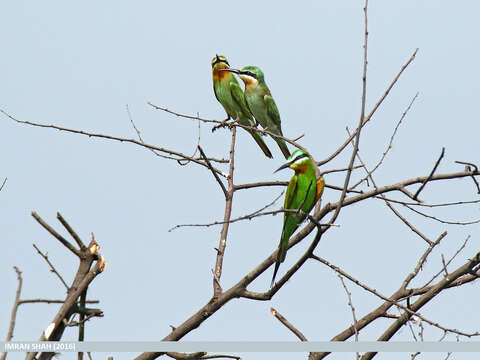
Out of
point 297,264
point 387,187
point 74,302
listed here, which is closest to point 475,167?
point 387,187

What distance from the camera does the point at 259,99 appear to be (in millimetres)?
7508

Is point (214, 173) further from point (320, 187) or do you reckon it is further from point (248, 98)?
point (248, 98)

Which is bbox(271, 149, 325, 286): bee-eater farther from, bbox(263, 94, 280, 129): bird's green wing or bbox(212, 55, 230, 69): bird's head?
bbox(212, 55, 230, 69): bird's head

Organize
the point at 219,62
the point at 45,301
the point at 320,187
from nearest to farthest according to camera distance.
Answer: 1. the point at 45,301
2. the point at 320,187
3. the point at 219,62

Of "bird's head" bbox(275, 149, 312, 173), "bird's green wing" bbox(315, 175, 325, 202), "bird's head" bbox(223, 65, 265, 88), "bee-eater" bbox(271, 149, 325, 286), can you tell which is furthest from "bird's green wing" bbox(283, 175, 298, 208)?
"bird's head" bbox(223, 65, 265, 88)

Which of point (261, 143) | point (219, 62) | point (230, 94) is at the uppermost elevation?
point (219, 62)

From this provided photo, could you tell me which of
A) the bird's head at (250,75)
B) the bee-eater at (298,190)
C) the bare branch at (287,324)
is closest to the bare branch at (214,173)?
the bee-eater at (298,190)

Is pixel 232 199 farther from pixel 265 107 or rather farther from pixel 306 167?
pixel 265 107

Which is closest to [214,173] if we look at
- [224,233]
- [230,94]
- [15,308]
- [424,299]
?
[224,233]

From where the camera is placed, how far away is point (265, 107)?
749 cm

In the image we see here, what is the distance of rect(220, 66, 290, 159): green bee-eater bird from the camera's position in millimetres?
7469

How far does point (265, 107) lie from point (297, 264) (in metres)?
4.79

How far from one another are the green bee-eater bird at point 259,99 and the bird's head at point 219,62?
0.82ft

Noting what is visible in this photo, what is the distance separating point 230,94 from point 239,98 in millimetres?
124
